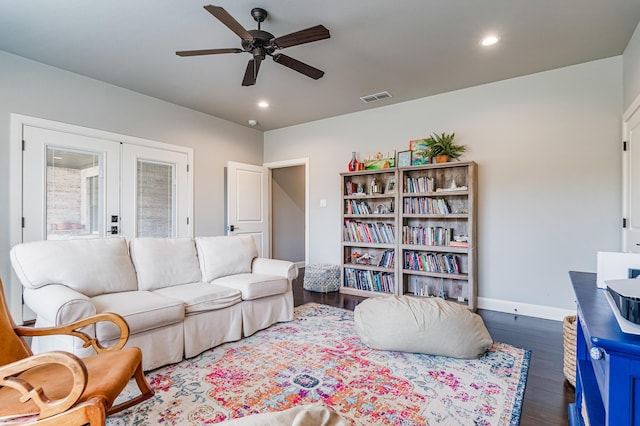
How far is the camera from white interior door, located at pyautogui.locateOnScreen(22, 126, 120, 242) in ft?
10.6

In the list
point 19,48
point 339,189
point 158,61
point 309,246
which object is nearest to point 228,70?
point 158,61

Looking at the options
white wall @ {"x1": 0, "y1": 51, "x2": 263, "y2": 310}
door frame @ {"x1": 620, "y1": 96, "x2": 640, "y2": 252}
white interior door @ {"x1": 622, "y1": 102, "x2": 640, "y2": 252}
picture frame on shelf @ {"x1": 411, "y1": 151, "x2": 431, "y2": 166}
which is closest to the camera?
white interior door @ {"x1": 622, "y1": 102, "x2": 640, "y2": 252}

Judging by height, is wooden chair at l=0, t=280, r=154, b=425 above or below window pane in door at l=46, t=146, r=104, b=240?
below

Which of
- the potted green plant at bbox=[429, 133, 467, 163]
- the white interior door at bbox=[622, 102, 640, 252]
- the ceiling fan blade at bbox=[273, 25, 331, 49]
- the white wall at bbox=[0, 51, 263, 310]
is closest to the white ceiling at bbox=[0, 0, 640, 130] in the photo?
the white wall at bbox=[0, 51, 263, 310]

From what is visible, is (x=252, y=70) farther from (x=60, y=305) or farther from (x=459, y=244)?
(x=459, y=244)

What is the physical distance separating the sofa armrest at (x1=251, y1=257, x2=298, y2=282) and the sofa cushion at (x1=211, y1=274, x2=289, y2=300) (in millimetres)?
66

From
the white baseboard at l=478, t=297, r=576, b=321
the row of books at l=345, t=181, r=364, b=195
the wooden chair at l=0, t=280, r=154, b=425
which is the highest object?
the row of books at l=345, t=181, r=364, b=195

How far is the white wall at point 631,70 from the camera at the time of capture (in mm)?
2559

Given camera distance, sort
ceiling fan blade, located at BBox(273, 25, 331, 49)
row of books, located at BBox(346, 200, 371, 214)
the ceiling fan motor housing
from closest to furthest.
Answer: ceiling fan blade, located at BBox(273, 25, 331, 49) < the ceiling fan motor housing < row of books, located at BBox(346, 200, 371, 214)

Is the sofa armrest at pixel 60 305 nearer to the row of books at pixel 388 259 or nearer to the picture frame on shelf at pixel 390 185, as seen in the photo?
the row of books at pixel 388 259

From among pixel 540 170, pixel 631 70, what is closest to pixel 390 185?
pixel 540 170

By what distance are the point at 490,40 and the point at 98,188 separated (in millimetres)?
4405

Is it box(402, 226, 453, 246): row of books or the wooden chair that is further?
box(402, 226, 453, 246): row of books

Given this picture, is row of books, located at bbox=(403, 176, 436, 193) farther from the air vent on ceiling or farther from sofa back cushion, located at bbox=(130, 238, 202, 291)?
sofa back cushion, located at bbox=(130, 238, 202, 291)
